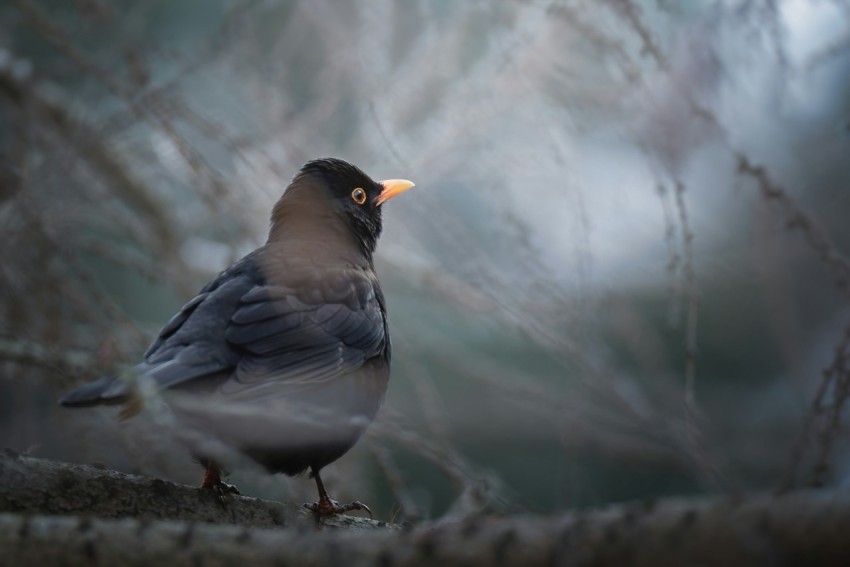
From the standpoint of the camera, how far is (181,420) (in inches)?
115

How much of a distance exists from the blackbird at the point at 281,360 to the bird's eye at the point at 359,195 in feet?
0.93

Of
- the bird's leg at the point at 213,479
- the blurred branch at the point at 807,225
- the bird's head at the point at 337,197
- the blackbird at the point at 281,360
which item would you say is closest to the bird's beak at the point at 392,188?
the bird's head at the point at 337,197

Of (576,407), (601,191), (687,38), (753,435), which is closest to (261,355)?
(576,407)

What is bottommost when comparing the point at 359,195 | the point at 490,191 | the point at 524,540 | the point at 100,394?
the point at 524,540

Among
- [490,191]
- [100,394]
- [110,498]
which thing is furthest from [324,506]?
[490,191]

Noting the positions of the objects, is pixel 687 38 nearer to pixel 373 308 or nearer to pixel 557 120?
pixel 557 120

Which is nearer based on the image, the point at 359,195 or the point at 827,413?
the point at 827,413

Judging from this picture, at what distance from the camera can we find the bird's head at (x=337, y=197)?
4.19 m

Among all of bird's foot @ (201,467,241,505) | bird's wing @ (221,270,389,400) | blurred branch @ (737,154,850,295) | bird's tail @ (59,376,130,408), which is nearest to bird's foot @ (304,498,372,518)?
bird's foot @ (201,467,241,505)

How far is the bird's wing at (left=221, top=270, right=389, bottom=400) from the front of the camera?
2.99 m

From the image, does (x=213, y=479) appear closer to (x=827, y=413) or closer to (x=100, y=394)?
(x=100, y=394)

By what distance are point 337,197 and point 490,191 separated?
86 cm

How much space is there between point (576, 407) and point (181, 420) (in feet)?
4.81

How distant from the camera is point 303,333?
130 inches
